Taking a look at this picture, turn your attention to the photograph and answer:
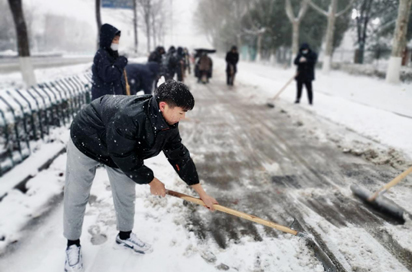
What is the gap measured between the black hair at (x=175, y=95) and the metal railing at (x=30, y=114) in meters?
2.97

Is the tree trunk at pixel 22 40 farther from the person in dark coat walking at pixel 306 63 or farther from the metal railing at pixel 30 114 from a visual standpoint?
the person in dark coat walking at pixel 306 63

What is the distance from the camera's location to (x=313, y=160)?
4559 millimetres

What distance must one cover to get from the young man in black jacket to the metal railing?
212 cm

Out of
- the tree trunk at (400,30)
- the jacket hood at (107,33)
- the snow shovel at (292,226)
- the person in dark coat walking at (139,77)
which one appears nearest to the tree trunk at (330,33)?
the tree trunk at (400,30)

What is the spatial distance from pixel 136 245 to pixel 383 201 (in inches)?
98.9

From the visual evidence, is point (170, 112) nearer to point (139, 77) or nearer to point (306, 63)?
point (139, 77)

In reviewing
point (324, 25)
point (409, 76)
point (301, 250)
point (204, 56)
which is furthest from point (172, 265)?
point (324, 25)

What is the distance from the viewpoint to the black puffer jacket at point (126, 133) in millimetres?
1817

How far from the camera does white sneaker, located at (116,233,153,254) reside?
2479 mm

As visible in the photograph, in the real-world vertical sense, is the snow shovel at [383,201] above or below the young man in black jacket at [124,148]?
below

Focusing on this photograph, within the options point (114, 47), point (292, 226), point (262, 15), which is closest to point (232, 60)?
point (114, 47)

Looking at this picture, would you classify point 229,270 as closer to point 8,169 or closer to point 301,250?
point 301,250

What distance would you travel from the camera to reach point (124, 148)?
183 cm

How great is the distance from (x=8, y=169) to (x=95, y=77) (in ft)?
5.43
